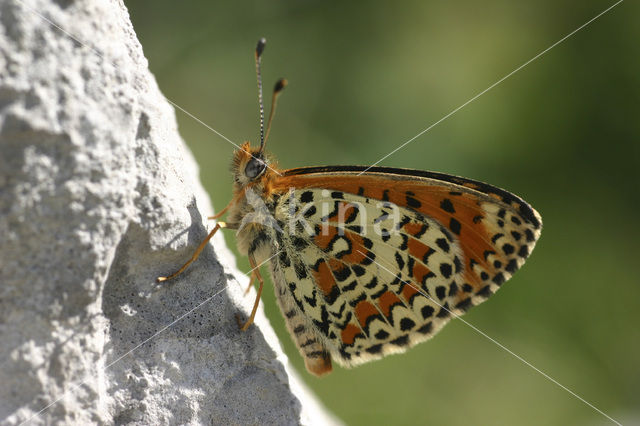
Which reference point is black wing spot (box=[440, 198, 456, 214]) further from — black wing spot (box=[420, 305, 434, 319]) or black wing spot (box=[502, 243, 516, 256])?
black wing spot (box=[420, 305, 434, 319])

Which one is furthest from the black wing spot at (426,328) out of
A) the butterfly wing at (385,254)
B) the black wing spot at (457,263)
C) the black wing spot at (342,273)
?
the black wing spot at (342,273)

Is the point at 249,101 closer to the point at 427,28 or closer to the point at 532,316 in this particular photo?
the point at 427,28

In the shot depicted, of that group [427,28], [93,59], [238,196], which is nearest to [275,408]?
[238,196]

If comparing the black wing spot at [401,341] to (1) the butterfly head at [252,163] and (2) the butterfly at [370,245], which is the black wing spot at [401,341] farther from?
(1) the butterfly head at [252,163]

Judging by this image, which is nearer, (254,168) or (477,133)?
(254,168)

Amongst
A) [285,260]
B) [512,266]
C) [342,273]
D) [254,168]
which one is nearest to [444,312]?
[512,266]

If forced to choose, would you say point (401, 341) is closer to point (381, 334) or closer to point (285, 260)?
point (381, 334)

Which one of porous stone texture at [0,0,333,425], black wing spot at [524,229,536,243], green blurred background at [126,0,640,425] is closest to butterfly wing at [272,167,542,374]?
black wing spot at [524,229,536,243]
